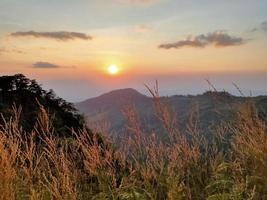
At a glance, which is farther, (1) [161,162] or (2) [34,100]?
(2) [34,100]

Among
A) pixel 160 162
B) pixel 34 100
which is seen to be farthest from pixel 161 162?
pixel 34 100

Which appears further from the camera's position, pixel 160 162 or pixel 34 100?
pixel 34 100

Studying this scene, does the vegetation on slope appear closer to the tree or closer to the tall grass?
the tall grass

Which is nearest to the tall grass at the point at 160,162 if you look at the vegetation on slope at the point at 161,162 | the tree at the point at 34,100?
the vegetation on slope at the point at 161,162

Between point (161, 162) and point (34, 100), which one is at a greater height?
point (34, 100)

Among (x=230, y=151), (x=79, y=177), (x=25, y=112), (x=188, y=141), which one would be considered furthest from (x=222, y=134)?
(x=25, y=112)

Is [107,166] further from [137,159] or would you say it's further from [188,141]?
[188,141]

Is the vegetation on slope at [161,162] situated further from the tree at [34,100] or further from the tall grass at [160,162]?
the tree at [34,100]

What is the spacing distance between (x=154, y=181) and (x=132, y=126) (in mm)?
929

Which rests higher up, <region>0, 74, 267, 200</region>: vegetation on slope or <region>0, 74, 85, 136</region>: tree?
<region>0, 74, 85, 136</region>: tree

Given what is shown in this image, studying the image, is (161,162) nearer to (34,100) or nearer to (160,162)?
(160,162)

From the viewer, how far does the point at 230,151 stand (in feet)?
27.6

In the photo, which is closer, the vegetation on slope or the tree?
the vegetation on slope

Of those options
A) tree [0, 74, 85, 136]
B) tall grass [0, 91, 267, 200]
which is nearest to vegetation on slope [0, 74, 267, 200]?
tall grass [0, 91, 267, 200]
